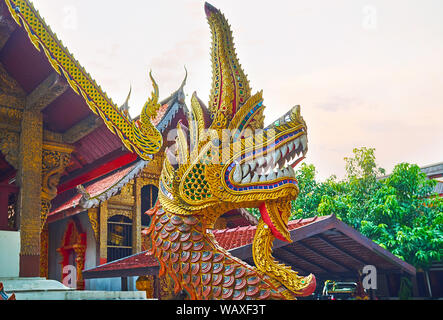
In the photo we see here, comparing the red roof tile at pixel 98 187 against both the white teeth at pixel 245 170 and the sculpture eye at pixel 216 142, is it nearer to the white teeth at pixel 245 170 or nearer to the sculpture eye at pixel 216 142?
the sculpture eye at pixel 216 142

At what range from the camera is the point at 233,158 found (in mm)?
4480

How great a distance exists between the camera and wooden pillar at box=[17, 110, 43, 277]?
486 centimetres

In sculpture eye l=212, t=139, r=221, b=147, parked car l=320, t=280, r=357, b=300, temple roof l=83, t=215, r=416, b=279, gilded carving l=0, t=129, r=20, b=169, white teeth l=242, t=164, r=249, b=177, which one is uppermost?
gilded carving l=0, t=129, r=20, b=169

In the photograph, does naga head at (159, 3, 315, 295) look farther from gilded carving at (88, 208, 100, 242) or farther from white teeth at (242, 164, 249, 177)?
gilded carving at (88, 208, 100, 242)

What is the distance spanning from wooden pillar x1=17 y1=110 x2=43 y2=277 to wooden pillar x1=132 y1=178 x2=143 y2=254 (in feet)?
21.6

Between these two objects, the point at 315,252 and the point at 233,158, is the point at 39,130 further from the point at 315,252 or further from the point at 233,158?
the point at 315,252

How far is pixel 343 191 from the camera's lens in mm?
16234

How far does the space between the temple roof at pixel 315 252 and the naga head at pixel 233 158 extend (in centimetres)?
226

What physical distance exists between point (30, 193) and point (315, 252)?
517 cm

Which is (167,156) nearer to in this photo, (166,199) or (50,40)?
(166,199)

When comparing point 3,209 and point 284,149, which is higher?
point 284,149

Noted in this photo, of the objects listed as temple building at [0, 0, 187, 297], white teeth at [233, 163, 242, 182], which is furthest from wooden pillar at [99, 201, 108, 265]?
white teeth at [233, 163, 242, 182]

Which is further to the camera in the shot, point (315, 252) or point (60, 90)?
point (315, 252)

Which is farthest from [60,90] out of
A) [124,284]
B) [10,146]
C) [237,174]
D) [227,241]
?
[124,284]
